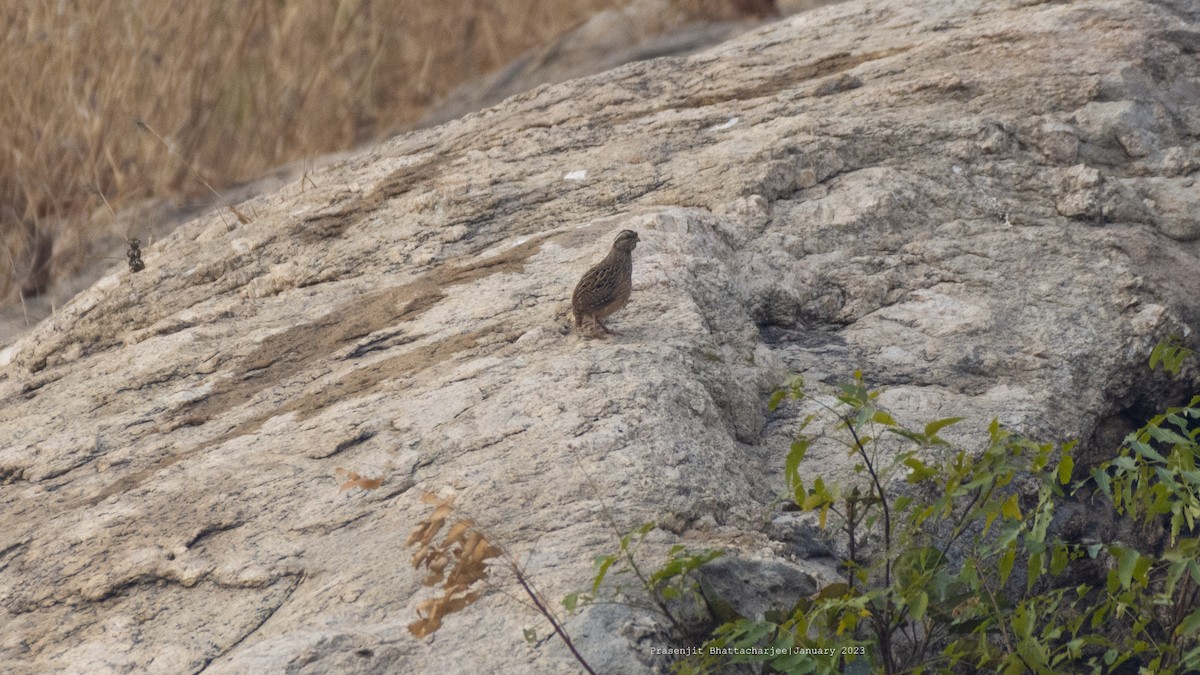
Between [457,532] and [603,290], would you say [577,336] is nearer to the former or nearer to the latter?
[603,290]

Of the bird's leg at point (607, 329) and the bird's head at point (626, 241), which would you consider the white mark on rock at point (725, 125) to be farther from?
the bird's leg at point (607, 329)

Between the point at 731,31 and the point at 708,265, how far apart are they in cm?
490

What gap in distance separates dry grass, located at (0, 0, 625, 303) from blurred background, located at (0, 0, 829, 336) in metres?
0.01

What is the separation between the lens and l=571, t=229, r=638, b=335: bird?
143 inches

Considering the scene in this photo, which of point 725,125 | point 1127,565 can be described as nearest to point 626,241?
point 725,125

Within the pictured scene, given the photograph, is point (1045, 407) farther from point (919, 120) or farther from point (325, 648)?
point (325, 648)

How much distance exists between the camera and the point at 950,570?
10.9ft

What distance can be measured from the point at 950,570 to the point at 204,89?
20.2ft

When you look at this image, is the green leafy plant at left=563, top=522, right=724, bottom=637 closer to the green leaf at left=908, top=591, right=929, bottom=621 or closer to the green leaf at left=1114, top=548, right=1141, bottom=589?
the green leaf at left=908, top=591, right=929, bottom=621

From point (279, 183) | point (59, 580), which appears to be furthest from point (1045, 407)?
point (279, 183)

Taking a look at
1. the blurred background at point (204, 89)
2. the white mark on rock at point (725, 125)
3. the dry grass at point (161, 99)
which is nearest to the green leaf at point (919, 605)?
the white mark on rock at point (725, 125)

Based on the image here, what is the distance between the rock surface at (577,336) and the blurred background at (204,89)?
5.93 ft

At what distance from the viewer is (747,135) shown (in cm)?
496

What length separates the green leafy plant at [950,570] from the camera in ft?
9.06
